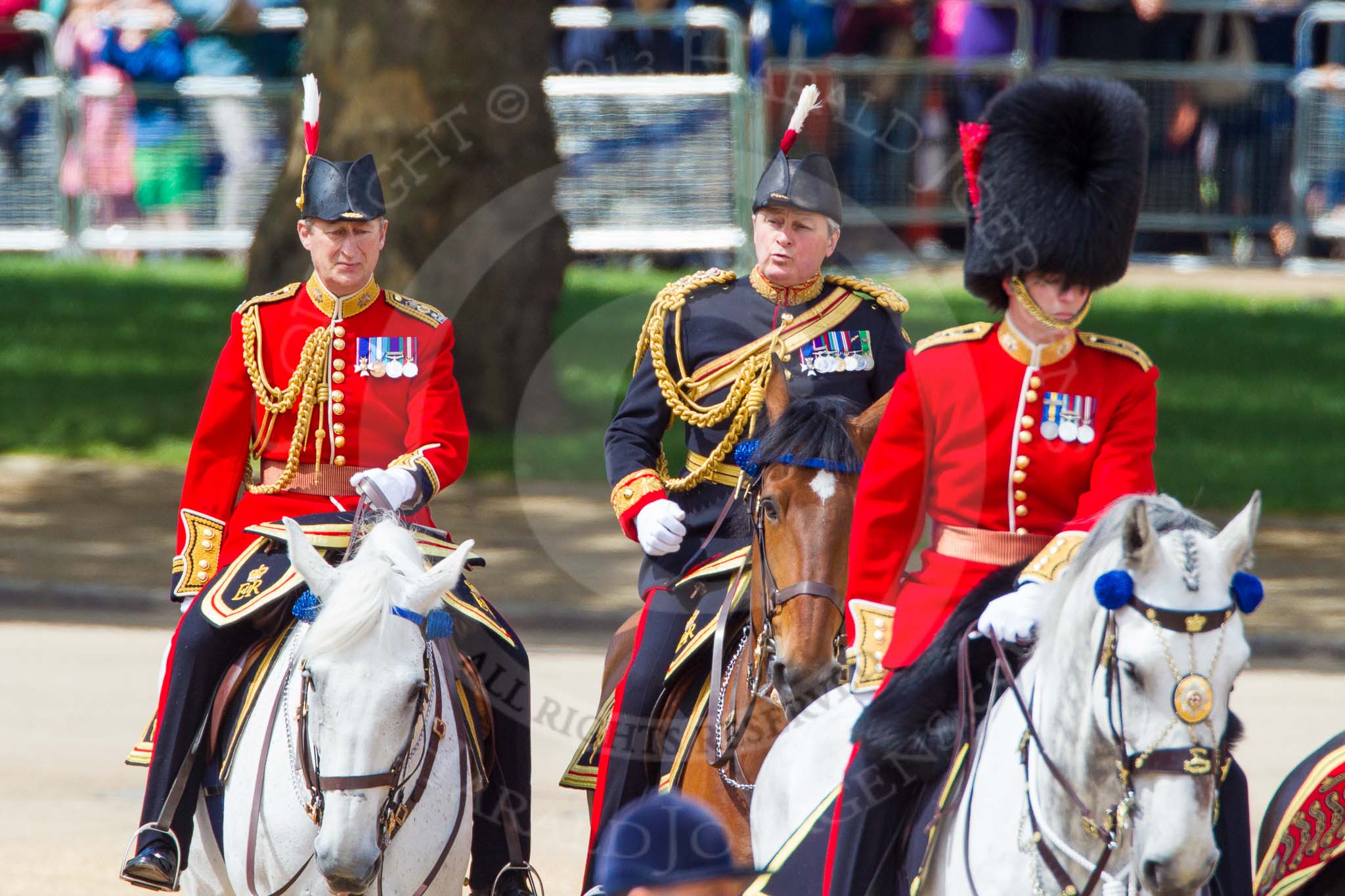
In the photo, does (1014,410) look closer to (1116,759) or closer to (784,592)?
(784,592)

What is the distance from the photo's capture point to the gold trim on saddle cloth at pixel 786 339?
5.42 meters

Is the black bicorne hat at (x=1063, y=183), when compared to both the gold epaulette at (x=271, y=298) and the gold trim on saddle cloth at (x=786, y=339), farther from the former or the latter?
the gold epaulette at (x=271, y=298)

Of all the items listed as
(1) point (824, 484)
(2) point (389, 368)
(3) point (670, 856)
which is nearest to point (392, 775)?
(1) point (824, 484)

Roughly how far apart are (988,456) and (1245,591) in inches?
34.9

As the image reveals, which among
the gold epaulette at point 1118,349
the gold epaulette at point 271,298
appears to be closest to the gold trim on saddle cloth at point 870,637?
the gold epaulette at point 1118,349

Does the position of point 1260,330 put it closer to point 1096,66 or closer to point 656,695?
point 1096,66

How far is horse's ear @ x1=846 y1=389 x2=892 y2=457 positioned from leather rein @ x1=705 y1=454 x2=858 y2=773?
72 millimetres

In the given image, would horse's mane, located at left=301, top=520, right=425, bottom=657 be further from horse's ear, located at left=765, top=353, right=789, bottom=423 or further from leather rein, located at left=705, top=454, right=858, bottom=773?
horse's ear, located at left=765, top=353, right=789, bottom=423

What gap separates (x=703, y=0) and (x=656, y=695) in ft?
42.0

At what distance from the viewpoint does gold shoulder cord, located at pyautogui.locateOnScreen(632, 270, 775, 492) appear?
539 centimetres

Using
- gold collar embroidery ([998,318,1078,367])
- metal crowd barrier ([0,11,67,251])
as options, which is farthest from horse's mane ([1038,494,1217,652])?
metal crowd barrier ([0,11,67,251])

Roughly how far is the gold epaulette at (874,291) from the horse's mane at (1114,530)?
1.91 meters

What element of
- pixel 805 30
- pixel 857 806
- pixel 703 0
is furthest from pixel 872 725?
pixel 703 0

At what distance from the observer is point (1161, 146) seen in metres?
16.4
